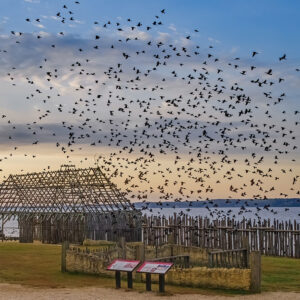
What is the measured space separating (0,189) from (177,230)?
19.5m

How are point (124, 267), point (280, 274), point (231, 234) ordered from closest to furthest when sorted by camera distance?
1. point (124, 267)
2. point (280, 274)
3. point (231, 234)

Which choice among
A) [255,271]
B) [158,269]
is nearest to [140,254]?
[158,269]

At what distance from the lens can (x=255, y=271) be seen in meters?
18.7

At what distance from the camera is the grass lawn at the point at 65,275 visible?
20.3 m

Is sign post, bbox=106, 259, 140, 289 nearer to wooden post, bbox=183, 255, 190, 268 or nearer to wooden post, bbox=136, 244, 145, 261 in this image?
wooden post, bbox=136, 244, 145, 261

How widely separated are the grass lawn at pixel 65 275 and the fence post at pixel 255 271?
0.49 meters

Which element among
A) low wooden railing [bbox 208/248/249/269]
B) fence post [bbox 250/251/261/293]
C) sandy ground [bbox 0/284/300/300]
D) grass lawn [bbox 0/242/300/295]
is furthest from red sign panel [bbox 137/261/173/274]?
fence post [bbox 250/251/261/293]

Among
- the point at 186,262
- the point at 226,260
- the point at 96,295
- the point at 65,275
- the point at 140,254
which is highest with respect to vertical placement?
the point at 140,254

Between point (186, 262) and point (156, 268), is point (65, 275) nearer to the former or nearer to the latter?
point (186, 262)

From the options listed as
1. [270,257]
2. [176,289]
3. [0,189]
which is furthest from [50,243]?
[176,289]

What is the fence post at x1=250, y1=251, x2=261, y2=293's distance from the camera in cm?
1850

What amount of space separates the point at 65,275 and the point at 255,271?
830 cm

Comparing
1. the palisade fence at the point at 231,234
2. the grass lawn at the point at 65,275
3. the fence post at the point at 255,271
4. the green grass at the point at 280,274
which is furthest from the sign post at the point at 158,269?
the palisade fence at the point at 231,234

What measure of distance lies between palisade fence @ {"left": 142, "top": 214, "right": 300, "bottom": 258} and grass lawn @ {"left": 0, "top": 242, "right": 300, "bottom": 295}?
1220mm
